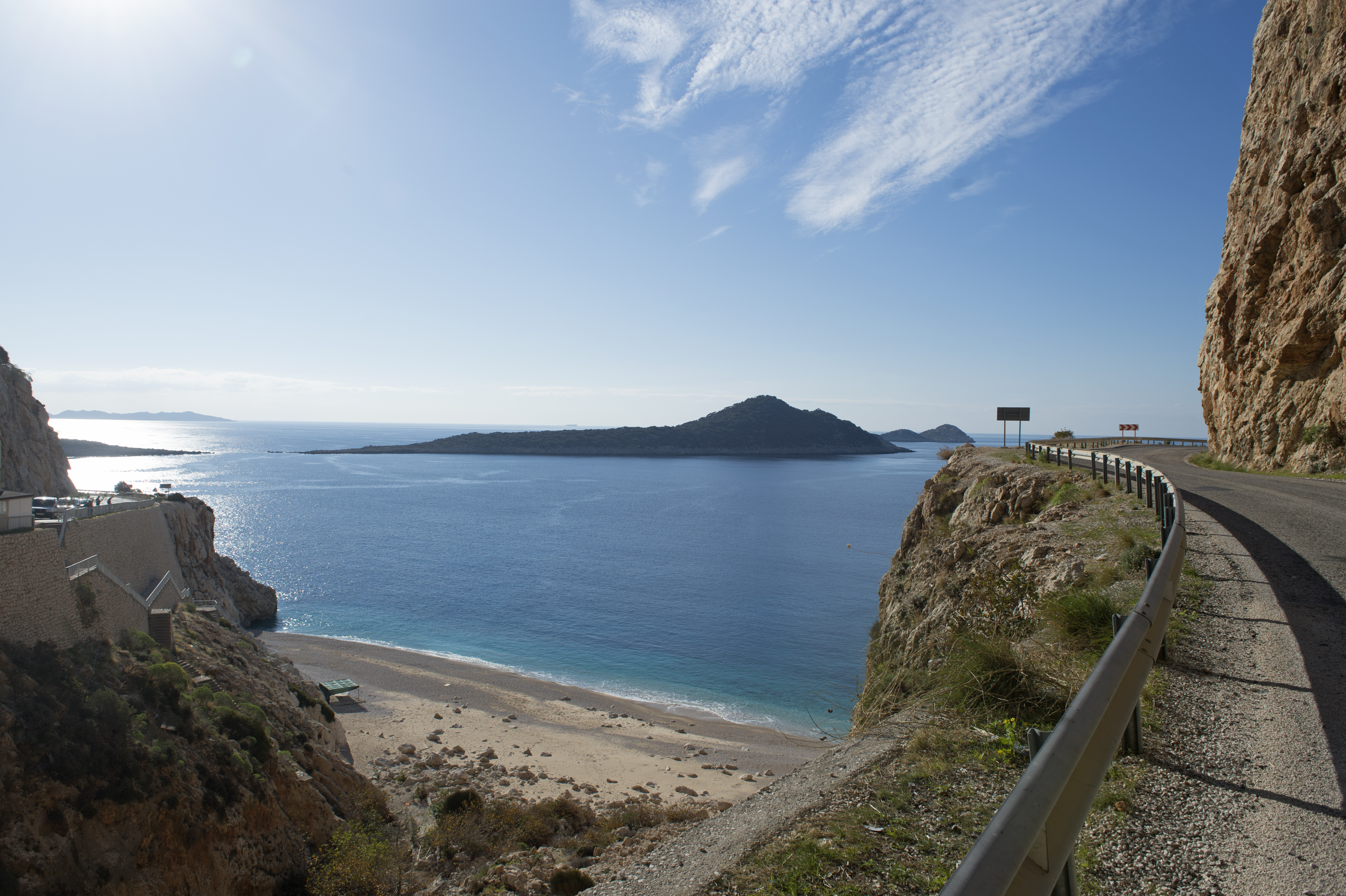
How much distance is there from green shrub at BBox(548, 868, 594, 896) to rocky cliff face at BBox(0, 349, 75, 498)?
42.8 metres

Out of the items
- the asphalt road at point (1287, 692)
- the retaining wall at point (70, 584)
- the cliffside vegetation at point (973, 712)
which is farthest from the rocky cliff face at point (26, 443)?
the asphalt road at point (1287, 692)

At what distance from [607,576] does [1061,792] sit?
48.0 meters

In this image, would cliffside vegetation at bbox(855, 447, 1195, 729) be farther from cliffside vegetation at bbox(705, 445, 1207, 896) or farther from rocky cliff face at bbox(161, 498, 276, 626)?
rocky cliff face at bbox(161, 498, 276, 626)

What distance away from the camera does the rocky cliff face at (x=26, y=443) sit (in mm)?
39188

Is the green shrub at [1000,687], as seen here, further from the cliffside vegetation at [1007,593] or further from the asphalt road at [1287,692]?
the asphalt road at [1287,692]

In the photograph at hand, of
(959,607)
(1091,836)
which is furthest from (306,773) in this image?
(1091,836)

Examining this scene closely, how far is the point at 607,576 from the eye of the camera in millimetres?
48781

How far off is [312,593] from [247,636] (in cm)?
2434

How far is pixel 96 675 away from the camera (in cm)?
1462

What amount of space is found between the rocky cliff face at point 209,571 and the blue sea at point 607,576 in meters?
1.90

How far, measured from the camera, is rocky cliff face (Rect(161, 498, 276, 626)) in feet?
103

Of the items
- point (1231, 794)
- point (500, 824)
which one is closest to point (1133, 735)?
point (1231, 794)

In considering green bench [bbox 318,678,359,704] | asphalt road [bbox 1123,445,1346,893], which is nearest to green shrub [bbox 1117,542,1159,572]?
asphalt road [bbox 1123,445,1346,893]

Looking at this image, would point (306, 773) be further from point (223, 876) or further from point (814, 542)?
point (814, 542)
